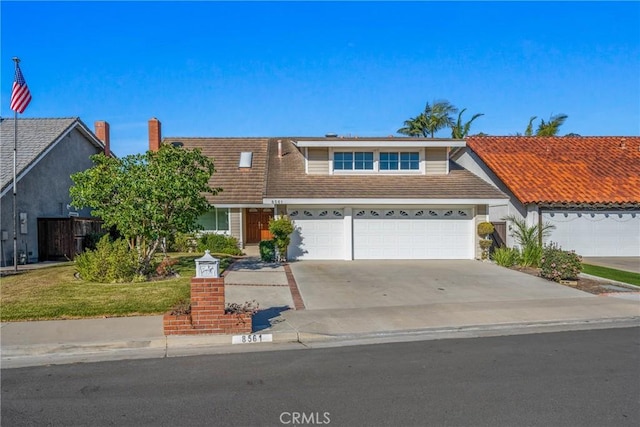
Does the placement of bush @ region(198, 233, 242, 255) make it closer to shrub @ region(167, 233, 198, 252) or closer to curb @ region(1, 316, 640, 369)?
shrub @ region(167, 233, 198, 252)

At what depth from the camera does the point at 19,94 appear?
52.2 feet

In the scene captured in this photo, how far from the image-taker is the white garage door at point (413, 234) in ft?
62.2

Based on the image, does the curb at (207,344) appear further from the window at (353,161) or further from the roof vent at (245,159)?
the roof vent at (245,159)

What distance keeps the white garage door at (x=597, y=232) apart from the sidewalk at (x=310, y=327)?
8278 mm

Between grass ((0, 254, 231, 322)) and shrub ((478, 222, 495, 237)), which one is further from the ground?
shrub ((478, 222, 495, 237))

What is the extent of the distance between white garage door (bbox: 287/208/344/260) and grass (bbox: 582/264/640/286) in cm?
902

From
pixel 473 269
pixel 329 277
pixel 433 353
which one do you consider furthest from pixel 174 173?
pixel 473 269

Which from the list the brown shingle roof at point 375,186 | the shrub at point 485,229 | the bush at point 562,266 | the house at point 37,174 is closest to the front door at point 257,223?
the brown shingle roof at point 375,186

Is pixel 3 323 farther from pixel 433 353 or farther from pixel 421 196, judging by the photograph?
pixel 421 196

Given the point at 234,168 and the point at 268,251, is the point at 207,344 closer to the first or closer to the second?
the point at 268,251

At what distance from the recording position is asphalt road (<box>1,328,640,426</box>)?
15.7ft

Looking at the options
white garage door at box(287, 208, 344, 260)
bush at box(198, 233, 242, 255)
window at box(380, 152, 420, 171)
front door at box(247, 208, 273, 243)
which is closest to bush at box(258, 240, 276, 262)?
white garage door at box(287, 208, 344, 260)

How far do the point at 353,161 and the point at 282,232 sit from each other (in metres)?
5.33

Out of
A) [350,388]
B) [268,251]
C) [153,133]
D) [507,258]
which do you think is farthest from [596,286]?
[153,133]
